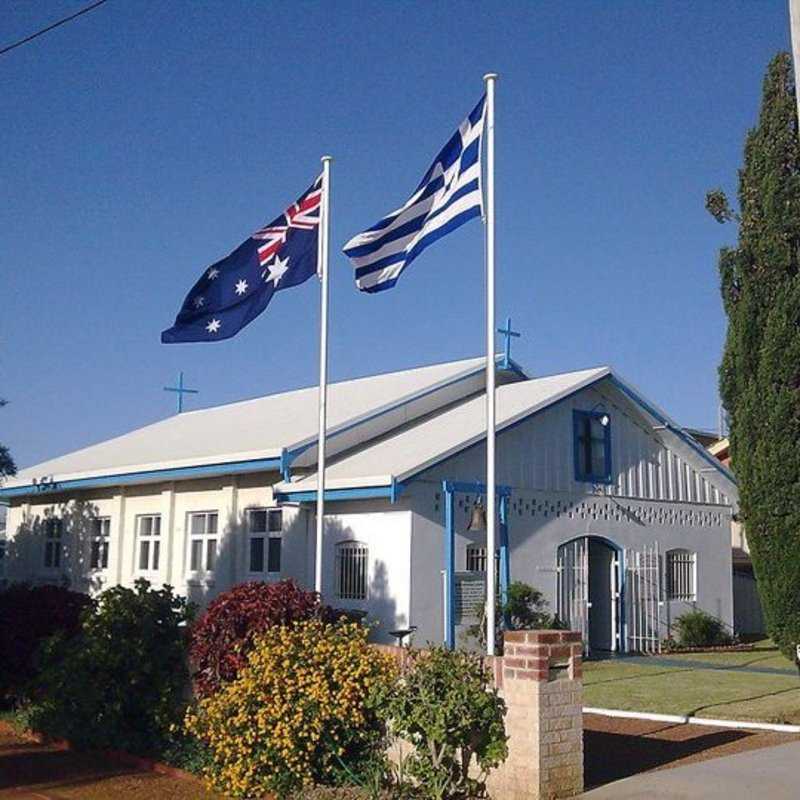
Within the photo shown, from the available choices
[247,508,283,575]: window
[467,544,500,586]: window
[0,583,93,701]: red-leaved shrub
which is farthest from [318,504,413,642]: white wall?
[0,583,93,701]: red-leaved shrub

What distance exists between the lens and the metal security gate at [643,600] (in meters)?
22.9

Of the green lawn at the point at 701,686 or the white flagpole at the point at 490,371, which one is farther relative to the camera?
the green lawn at the point at 701,686

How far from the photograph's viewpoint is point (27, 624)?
14.3m

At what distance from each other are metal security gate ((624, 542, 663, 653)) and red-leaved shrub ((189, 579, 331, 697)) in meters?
12.6

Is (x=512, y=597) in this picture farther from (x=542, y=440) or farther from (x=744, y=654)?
(x=744, y=654)

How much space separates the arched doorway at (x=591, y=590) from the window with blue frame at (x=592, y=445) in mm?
1239

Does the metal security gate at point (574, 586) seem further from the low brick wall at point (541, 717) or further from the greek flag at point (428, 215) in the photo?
the low brick wall at point (541, 717)

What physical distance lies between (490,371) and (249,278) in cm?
432

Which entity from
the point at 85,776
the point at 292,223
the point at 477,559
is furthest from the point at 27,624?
the point at 477,559

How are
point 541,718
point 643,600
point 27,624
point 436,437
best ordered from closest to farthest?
1. point 541,718
2. point 27,624
3. point 436,437
4. point 643,600

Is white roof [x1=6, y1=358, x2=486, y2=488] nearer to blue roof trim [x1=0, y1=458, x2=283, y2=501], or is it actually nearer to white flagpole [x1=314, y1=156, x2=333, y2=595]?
blue roof trim [x1=0, y1=458, x2=283, y2=501]

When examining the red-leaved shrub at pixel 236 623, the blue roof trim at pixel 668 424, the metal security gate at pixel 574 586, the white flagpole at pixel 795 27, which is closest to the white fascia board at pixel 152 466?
the metal security gate at pixel 574 586

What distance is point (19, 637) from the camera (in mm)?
14141

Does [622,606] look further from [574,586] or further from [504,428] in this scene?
[504,428]
